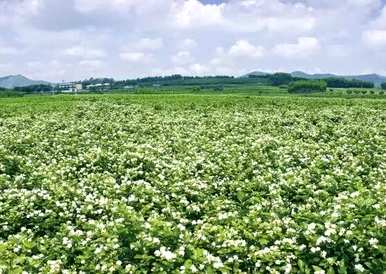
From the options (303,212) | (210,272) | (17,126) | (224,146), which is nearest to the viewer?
(210,272)

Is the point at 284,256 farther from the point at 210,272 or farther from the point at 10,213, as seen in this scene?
the point at 10,213

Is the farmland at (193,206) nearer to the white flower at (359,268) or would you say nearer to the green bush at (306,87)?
the white flower at (359,268)

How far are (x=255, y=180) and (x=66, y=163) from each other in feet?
23.6

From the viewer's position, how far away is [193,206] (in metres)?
12.4

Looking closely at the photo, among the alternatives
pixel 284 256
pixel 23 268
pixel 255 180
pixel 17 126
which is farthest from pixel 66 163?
pixel 17 126

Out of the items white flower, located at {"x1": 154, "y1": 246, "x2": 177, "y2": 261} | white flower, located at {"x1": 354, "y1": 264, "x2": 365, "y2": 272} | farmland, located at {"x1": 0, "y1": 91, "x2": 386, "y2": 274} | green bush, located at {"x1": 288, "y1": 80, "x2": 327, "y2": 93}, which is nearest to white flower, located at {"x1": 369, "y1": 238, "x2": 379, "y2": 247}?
farmland, located at {"x1": 0, "y1": 91, "x2": 386, "y2": 274}

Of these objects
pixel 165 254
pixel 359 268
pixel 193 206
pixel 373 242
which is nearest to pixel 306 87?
pixel 193 206

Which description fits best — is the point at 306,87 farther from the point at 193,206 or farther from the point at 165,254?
the point at 165,254

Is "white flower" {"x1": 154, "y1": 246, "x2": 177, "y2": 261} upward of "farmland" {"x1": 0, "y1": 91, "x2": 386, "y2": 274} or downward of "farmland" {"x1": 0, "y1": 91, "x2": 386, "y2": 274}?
upward

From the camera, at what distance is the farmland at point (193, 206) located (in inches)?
334

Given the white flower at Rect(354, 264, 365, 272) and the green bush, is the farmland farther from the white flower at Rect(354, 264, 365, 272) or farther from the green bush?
the green bush

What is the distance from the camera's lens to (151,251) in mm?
8844

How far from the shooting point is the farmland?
848 centimetres

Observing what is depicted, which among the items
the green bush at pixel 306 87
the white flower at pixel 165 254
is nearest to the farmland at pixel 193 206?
the white flower at pixel 165 254
